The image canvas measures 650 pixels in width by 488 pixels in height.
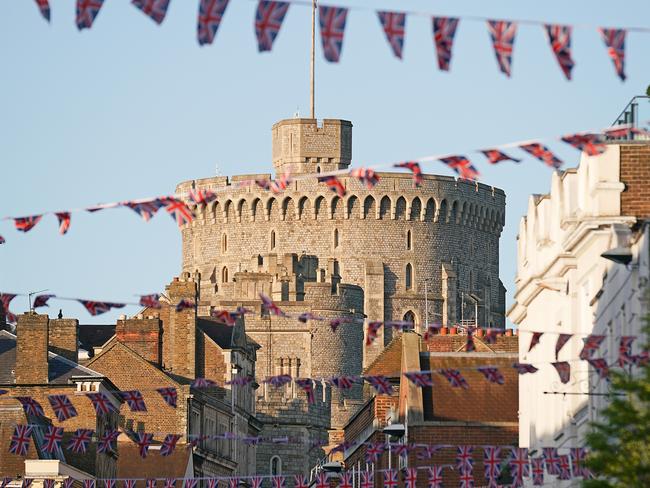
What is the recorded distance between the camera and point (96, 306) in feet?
93.9

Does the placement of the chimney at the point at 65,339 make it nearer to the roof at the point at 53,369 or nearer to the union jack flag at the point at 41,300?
the roof at the point at 53,369

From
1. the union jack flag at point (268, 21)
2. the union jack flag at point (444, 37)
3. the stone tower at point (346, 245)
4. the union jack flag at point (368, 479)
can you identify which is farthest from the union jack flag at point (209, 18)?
the stone tower at point (346, 245)

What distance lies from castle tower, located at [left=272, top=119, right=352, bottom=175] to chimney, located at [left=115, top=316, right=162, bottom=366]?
196 ft

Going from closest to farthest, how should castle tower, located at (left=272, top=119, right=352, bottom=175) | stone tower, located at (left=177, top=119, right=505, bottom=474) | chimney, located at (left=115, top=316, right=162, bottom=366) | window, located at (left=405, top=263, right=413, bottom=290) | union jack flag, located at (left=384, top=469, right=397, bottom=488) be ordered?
union jack flag, located at (left=384, top=469, right=397, bottom=488) → chimney, located at (left=115, top=316, right=162, bottom=366) → stone tower, located at (left=177, top=119, right=505, bottom=474) → window, located at (left=405, top=263, right=413, bottom=290) → castle tower, located at (left=272, top=119, right=352, bottom=175)

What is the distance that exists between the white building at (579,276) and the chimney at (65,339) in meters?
29.8

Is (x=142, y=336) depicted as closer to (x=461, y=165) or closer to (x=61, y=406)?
(x=61, y=406)

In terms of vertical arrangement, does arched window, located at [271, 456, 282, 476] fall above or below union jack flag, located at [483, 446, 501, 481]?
above

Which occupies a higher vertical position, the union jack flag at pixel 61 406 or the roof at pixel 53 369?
the roof at pixel 53 369

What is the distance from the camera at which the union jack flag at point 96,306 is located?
92.7 ft

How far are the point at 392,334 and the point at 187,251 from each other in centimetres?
1908

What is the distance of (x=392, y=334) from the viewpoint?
130375 mm

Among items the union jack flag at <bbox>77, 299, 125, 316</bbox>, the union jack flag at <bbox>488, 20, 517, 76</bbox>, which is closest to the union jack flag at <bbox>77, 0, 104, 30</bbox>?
the union jack flag at <bbox>488, 20, 517, 76</bbox>

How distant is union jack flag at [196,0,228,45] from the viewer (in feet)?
72.9

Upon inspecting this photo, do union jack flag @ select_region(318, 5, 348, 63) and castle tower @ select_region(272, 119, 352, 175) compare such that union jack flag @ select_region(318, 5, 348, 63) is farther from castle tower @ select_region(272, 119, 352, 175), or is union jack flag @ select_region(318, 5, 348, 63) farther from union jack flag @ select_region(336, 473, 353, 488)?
castle tower @ select_region(272, 119, 352, 175)
